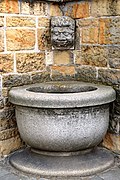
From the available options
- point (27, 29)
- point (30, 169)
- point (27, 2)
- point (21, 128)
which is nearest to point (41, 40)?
point (27, 29)

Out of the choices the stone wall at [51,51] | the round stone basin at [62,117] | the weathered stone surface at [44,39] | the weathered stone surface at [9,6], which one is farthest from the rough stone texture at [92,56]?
the weathered stone surface at [9,6]

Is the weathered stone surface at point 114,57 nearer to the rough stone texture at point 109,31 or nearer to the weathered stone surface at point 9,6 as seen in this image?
the rough stone texture at point 109,31

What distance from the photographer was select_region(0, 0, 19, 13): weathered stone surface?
2.68 meters

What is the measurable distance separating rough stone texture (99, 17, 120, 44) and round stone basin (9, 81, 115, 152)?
491mm

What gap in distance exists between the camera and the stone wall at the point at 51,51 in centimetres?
274

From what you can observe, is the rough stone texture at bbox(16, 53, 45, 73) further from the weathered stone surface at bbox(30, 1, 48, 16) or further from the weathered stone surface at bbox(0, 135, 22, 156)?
the weathered stone surface at bbox(0, 135, 22, 156)

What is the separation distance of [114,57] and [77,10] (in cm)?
67

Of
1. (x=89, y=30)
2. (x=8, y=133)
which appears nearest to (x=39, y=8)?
(x=89, y=30)

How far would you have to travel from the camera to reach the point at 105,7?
109 inches

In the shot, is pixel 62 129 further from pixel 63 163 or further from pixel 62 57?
pixel 62 57

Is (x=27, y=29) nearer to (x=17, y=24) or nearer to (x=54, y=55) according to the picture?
(x=17, y=24)

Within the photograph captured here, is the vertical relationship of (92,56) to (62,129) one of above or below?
above

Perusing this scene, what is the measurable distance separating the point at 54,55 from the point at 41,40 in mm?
230

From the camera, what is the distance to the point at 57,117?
7.86 feet
